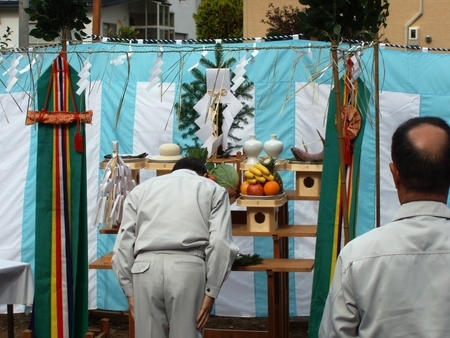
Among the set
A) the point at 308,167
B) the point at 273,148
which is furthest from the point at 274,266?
the point at 273,148

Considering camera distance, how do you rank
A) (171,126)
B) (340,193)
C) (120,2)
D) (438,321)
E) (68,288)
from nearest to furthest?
(438,321) → (340,193) → (68,288) → (171,126) → (120,2)

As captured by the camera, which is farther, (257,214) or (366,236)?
(257,214)

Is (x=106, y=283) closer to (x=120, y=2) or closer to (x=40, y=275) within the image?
(x=40, y=275)

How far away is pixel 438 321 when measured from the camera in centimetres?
177

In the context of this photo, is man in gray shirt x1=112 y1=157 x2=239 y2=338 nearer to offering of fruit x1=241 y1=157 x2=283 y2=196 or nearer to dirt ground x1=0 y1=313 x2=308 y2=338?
offering of fruit x1=241 y1=157 x2=283 y2=196

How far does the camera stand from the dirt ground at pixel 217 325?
6.15 metres

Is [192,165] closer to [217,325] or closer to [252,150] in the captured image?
[252,150]

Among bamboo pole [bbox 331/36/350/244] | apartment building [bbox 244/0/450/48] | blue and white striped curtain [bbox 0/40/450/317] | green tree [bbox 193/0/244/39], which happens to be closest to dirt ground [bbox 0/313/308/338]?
blue and white striped curtain [bbox 0/40/450/317]

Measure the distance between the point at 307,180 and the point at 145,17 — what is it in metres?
18.2

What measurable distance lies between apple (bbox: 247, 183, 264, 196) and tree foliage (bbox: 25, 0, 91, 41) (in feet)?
4.41

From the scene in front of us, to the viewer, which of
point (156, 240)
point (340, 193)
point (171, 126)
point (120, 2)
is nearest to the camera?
point (156, 240)

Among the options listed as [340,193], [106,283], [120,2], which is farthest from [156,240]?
[120,2]

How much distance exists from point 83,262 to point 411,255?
325 cm

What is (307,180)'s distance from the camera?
511 cm
